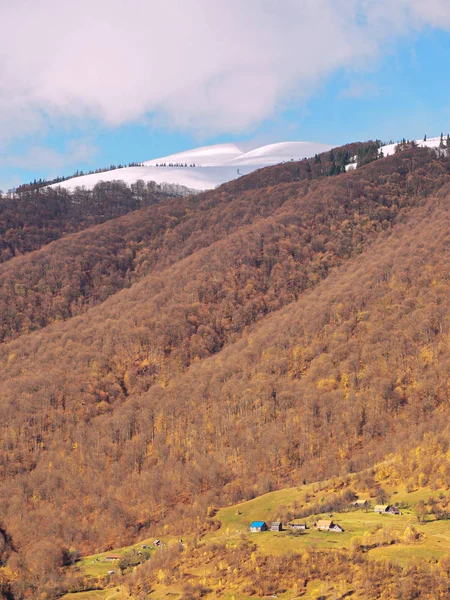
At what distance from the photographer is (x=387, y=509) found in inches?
3797

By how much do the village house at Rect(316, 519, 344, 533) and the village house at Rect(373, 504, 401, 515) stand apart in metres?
7.34

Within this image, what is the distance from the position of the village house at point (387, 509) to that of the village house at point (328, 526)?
7.34 metres

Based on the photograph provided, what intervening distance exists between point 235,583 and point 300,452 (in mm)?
47780

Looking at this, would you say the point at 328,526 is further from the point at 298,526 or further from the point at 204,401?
the point at 204,401

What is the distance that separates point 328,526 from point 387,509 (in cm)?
943

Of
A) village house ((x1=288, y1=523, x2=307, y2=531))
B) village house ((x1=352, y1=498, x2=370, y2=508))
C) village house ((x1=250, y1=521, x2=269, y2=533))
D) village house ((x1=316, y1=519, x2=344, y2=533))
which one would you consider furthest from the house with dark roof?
village house ((x1=352, y1=498, x2=370, y2=508))

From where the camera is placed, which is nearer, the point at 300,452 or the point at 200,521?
the point at 200,521

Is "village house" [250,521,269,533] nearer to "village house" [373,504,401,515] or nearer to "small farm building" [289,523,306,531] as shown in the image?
"small farm building" [289,523,306,531]

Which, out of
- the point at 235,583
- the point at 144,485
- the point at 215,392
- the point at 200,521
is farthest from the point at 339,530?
the point at 215,392

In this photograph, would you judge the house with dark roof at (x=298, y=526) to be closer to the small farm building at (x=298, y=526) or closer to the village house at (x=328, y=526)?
the small farm building at (x=298, y=526)

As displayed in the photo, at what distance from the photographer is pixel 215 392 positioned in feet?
500

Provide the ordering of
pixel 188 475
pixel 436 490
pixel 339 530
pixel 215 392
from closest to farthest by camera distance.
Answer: pixel 339 530 → pixel 436 490 → pixel 188 475 → pixel 215 392

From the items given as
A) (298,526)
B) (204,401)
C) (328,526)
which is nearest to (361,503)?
(328,526)

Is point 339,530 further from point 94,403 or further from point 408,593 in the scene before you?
point 94,403
